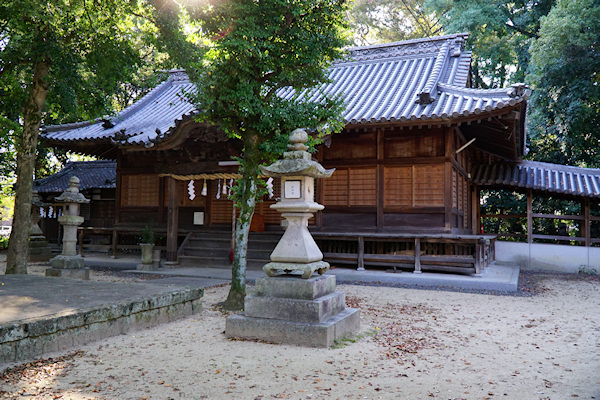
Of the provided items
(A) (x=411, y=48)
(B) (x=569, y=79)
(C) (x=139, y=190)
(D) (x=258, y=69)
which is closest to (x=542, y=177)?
(B) (x=569, y=79)

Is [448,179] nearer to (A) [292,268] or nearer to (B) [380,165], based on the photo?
(B) [380,165]

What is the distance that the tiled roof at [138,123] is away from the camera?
13885mm

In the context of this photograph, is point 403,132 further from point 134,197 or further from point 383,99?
point 134,197

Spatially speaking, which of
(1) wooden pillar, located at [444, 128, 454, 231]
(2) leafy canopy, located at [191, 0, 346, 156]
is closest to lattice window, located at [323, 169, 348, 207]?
(1) wooden pillar, located at [444, 128, 454, 231]

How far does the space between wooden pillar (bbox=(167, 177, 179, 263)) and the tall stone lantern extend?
9.48ft

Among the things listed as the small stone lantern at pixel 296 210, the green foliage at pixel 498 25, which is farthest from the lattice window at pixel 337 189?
the green foliage at pixel 498 25

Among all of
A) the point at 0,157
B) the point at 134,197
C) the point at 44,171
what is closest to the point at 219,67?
the point at 134,197

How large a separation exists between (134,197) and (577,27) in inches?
667

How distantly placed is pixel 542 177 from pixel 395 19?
51.6ft

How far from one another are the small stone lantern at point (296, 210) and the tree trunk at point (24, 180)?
578cm

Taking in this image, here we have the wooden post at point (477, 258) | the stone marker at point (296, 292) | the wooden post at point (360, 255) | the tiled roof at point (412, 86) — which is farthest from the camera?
the wooden post at point (360, 255)

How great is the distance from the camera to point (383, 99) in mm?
13328

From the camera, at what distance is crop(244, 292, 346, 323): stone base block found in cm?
524

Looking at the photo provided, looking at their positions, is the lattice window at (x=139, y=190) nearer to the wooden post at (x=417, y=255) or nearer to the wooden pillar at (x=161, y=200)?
the wooden pillar at (x=161, y=200)
